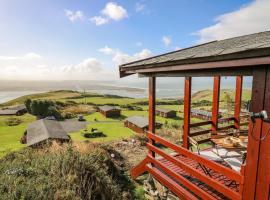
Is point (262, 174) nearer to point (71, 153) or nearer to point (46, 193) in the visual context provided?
point (46, 193)

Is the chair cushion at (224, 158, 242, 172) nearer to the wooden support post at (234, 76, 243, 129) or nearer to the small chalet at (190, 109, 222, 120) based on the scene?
the wooden support post at (234, 76, 243, 129)

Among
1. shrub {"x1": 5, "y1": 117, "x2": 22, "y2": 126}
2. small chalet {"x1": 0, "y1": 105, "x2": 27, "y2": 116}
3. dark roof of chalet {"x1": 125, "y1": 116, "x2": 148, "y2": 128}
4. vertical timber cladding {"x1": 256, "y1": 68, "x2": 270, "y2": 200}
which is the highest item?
vertical timber cladding {"x1": 256, "y1": 68, "x2": 270, "y2": 200}

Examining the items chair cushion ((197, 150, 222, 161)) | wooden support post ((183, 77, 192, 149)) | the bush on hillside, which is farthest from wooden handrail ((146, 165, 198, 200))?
the bush on hillside

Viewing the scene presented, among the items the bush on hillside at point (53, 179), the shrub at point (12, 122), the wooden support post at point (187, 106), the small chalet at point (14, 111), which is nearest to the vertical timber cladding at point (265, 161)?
the wooden support post at point (187, 106)

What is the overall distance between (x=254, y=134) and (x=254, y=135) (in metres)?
0.02

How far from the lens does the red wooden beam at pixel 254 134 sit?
9.66ft

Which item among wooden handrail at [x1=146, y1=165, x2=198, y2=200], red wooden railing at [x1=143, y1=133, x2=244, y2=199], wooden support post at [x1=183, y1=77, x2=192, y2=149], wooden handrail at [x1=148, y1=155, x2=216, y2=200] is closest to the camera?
red wooden railing at [x1=143, y1=133, x2=244, y2=199]

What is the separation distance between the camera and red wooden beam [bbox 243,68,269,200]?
2943 mm

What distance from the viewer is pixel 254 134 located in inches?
120

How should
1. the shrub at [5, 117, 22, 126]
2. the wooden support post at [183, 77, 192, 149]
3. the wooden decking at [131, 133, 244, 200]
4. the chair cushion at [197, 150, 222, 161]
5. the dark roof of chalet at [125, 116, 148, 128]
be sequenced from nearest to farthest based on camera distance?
the wooden decking at [131, 133, 244, 200] → the wooden support post at [183, 77, 192, 149] → the chair cushion at [197, 150, 222, 161] → the dark roof of chalet at [125, 116, 148, 128] → the shrub at [5, 117, 22, 126]

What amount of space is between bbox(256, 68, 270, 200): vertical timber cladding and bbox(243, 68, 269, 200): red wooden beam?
4 centimetres

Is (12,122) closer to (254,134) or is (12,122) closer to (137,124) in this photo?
(137,124)

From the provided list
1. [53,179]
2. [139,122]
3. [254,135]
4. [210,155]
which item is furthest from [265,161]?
[139,122]

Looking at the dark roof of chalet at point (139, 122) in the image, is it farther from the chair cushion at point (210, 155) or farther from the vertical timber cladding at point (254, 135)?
the vertical timber cladding at point (254, 135)
